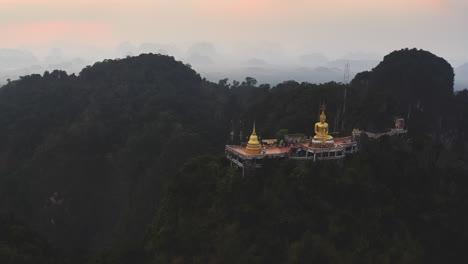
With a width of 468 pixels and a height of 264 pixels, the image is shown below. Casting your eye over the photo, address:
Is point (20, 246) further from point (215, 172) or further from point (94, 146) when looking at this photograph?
point (94, 146)

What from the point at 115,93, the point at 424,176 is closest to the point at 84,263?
the point at 424,176

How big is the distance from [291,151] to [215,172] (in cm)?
432

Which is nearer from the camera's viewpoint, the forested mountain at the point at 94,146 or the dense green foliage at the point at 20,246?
the dense green foliage at the point at 20,246

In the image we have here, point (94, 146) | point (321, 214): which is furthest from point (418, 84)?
point (94, 146)

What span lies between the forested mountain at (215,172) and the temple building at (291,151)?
2.22ft

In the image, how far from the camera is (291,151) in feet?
65.0

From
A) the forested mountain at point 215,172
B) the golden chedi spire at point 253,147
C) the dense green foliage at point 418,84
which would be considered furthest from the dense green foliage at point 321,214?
the dense green foliage at point 418,84

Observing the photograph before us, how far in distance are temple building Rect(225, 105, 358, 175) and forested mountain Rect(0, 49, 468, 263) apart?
676 mm

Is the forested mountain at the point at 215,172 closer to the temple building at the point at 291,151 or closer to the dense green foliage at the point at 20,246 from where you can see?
the temple building at the point at 291,151

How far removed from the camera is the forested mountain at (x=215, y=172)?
A: 17.5 metres

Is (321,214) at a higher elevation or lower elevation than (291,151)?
lower

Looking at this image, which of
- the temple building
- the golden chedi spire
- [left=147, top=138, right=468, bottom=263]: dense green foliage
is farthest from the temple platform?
[left=147, top=138, right=468, bottom=263]: dense green foliage

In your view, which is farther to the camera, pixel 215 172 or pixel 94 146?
pixel 94 146

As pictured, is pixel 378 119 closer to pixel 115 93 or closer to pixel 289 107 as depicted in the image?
pixel 289 107
